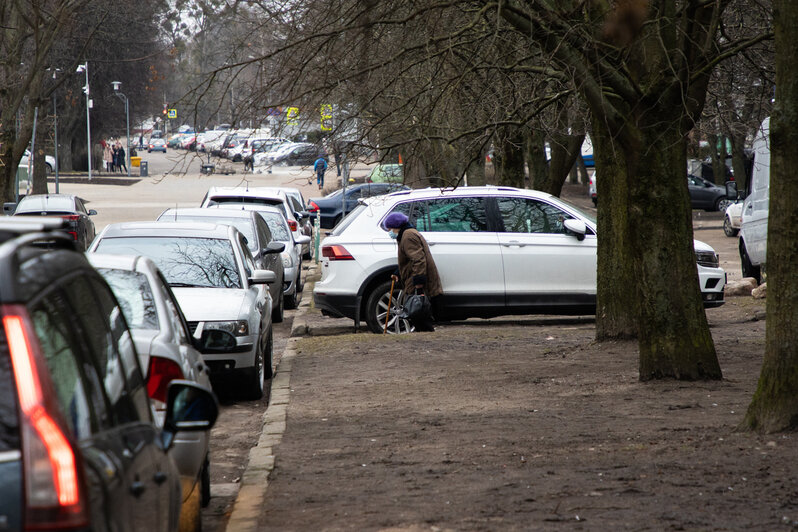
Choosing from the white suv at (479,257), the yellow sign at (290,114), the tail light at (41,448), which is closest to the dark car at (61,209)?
the white suv at (479,257)

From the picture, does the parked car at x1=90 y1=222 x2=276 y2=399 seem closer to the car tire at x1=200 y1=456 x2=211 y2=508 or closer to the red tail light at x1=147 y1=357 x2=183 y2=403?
the car tire at x1=200 y1=456 x2=211 y2=508

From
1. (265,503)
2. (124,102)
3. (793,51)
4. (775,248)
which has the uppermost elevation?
(124,102)

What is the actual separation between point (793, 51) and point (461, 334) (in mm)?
7146

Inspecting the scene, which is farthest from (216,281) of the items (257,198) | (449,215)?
(257,198)

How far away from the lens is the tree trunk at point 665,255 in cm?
845

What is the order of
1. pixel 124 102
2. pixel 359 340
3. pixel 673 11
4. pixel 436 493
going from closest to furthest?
pixel 436 493
pixel 673 11
pixel 359 340
pixel 124 102

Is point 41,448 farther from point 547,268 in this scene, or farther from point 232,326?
point 547,268

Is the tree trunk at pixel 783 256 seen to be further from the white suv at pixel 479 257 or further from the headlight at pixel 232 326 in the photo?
the white suv at pixel 479 257

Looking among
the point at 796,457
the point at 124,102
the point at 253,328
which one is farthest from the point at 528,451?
the point at 124,102

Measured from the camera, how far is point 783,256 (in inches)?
249

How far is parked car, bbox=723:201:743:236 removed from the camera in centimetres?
3153

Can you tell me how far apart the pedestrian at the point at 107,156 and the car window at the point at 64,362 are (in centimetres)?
7485

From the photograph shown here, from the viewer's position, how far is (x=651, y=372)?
8.73m

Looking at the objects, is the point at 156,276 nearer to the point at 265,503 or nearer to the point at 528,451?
the point at 265,503
